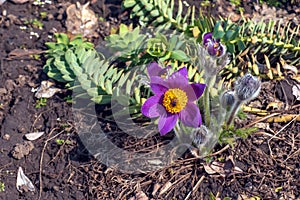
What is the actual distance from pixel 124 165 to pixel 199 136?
442mm

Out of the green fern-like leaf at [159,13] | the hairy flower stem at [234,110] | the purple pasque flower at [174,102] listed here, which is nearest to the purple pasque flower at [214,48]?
the purple pasque flower at [174,102]

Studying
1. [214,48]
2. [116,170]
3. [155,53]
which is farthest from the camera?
[155,53]

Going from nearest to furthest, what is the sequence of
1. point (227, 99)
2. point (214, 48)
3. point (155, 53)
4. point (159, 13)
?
point (214, 48) → point (227, 99) → point (155, 53) → point (159, 13)

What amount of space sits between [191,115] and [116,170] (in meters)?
0.58

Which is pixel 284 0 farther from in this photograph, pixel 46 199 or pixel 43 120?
pixel 46 199

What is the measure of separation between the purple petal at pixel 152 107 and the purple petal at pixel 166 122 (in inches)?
1.2

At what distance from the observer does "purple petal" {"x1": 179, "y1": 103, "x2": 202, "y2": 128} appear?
6.34ft

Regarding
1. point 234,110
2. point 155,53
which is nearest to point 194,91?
point 234,110

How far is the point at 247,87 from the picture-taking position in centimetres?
189

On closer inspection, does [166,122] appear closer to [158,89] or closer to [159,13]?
[158,89]

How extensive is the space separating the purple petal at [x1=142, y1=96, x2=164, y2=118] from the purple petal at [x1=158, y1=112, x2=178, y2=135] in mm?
31

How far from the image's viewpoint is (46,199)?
2.27 meters

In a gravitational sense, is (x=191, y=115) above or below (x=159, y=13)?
below

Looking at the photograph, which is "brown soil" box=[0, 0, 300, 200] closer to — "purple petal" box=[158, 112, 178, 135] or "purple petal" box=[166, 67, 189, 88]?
"purple petal" box=[158, 112, 178, 135]
